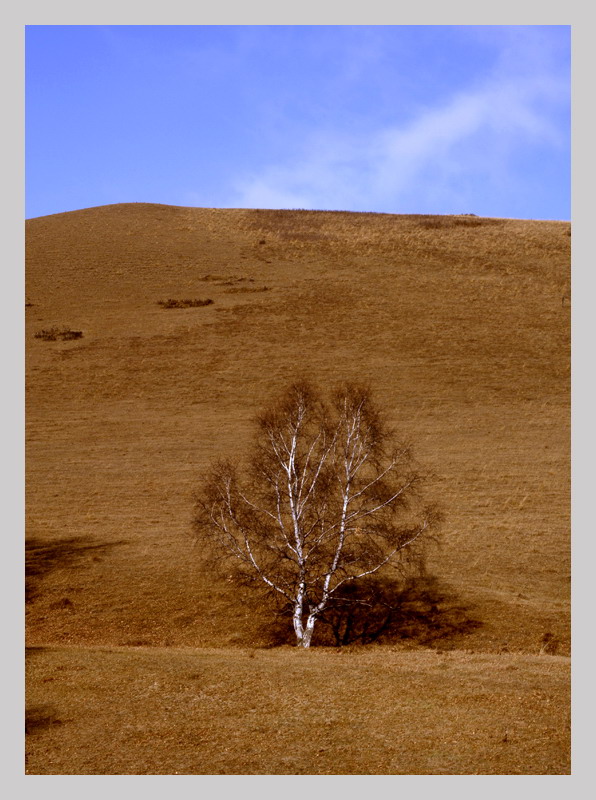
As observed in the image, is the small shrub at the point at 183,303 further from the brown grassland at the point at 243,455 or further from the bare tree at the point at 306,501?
the bare tree at the point at 306,501

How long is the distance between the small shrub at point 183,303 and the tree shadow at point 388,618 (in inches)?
1657

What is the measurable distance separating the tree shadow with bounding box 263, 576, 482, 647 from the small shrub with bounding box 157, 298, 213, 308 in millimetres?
42097

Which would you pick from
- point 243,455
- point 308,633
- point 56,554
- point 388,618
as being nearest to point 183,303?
point 243,455

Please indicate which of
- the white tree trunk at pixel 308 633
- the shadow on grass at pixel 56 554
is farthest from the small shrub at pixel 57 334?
the white tree trunk at pixel 308 633

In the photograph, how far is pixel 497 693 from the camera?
1590 centimetres

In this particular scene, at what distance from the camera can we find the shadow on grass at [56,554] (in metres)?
30.7

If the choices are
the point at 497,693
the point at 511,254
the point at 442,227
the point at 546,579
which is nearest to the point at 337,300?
the point at 511,254

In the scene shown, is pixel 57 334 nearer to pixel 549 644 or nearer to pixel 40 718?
pixel 549 644

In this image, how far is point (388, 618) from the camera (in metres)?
27.4

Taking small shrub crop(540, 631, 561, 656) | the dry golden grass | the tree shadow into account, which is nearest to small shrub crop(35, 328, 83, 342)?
the tree shadow

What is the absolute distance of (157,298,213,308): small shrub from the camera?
66875 mm

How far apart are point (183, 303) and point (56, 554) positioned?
125ft

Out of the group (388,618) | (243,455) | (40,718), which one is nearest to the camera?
(40,718)

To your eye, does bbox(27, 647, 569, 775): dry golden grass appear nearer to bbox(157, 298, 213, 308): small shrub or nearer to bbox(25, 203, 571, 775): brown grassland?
bbox(25, 203, 571, 775): brown grassland
